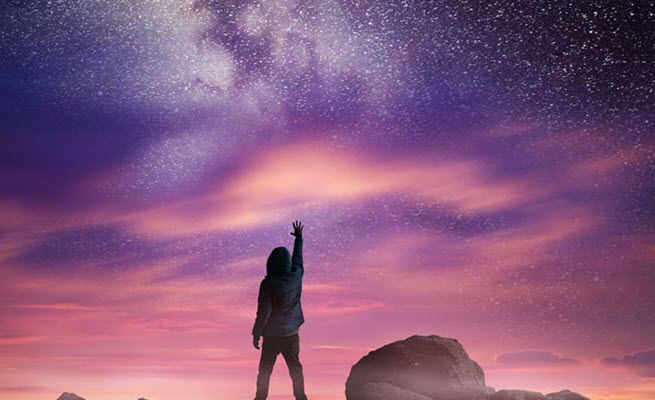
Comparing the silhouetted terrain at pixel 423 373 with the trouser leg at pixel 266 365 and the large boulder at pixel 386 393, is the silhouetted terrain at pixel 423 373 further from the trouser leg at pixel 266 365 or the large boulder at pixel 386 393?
the trouser leg at pixel 266 365

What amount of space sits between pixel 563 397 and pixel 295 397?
624 centimetres

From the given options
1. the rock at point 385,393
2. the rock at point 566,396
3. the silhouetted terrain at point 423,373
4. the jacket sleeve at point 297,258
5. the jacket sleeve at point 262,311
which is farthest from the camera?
the rock at point 566,396

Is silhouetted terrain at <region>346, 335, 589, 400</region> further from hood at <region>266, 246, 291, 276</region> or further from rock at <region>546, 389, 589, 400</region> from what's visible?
hood at <region>266, 246, 291, 276</region>

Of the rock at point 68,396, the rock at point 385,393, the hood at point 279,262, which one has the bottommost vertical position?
the rock at point 385,393

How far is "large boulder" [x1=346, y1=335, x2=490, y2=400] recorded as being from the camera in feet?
42.4

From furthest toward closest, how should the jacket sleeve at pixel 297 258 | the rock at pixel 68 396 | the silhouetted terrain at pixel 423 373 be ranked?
the rock at pixel 68 396 → the silhouetted terrain at pixel 423 373 → the jacket sleeve at pixel 297 258

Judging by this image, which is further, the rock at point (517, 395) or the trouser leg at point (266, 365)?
the rock at point (517, 395)

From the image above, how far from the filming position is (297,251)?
11.6 meters

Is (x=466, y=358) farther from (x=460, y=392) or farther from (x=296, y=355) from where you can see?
(x=296, y=355)

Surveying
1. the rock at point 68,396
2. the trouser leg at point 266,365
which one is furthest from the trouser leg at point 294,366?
the rock at point 68,396

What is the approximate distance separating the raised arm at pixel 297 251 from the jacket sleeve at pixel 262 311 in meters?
0.67

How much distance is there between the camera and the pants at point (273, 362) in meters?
11.0

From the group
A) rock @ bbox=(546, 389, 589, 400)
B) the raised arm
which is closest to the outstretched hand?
the raised arm

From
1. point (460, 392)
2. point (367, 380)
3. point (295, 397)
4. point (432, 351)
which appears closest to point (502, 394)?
point (460, 392)
